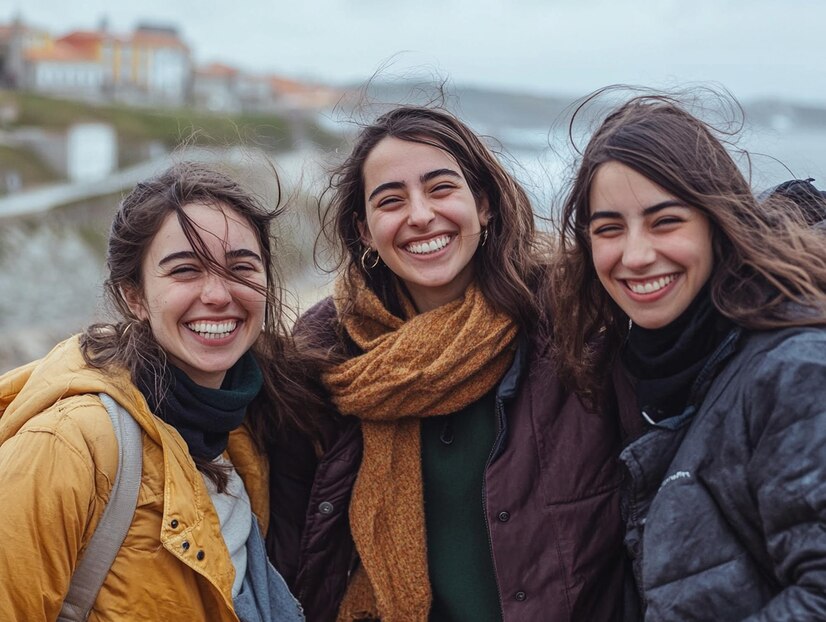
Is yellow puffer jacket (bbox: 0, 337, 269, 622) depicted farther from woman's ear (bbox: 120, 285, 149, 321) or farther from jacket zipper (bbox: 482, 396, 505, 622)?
jacket zipper (bbox: 482, 396, 505, 622)

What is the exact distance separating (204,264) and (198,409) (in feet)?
1.34

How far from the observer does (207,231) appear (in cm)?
240

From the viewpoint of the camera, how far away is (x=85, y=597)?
203cm

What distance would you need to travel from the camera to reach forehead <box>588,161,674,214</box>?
2014 mm

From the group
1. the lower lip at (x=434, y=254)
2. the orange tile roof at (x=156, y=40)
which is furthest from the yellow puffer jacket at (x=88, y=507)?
the orange tile roof at (x=156, y=40)

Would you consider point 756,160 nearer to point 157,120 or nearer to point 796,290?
point 796,290

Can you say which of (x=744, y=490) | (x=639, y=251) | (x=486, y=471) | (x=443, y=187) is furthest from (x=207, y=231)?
(x=744, y=490)

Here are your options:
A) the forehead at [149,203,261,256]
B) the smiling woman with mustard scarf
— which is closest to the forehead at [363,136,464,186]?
the smiling woman with mustard scarf

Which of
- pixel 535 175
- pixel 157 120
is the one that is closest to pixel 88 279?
A: pixel 157 120

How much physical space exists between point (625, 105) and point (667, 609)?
4.15 ft

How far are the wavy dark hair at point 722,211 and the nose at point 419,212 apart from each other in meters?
0.50

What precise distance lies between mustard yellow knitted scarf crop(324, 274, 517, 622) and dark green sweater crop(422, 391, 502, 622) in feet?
0.13

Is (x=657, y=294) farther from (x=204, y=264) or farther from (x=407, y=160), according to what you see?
(x=204, y=264)

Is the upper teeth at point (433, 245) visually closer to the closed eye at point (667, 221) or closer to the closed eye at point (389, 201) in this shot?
the closed eye at point (389, 201)
